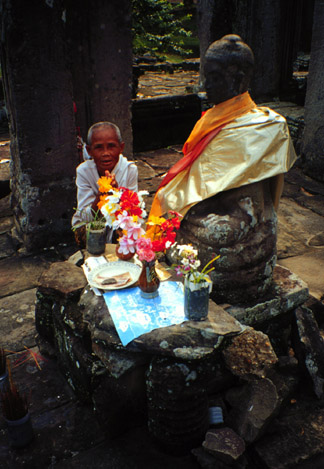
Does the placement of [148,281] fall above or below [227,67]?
below

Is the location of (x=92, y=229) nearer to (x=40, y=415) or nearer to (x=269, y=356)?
(x=40, y=415)

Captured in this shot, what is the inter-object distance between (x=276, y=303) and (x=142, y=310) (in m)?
1.03

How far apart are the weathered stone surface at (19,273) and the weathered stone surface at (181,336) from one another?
1.85 m

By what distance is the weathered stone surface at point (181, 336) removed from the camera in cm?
253

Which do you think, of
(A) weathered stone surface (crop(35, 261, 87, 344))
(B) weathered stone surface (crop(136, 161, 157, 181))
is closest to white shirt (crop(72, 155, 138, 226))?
(A) weathered stone surface (crop(35, 261, 87, 344))

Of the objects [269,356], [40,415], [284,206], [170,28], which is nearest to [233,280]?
[269,356]

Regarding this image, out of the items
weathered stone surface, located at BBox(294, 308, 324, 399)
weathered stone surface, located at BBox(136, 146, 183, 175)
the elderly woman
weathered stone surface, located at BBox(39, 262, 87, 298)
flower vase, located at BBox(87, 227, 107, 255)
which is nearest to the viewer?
weathered stone surface, located at BBox(294, 308, 324, 399)

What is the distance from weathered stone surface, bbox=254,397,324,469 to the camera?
8.46 ft

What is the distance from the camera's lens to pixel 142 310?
9.17 feet

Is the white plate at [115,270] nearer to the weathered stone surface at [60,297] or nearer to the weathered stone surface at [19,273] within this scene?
the weathered stone surface at [60,297]

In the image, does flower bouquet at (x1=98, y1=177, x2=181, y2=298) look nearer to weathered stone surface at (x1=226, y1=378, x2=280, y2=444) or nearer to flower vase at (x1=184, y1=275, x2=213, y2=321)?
flower vase at (x1=184, y1=275, x2=213, y2=321)

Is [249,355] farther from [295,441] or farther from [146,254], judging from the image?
[146,254]

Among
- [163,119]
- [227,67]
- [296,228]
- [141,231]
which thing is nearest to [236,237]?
[141,231]

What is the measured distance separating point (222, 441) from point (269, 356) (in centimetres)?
63
